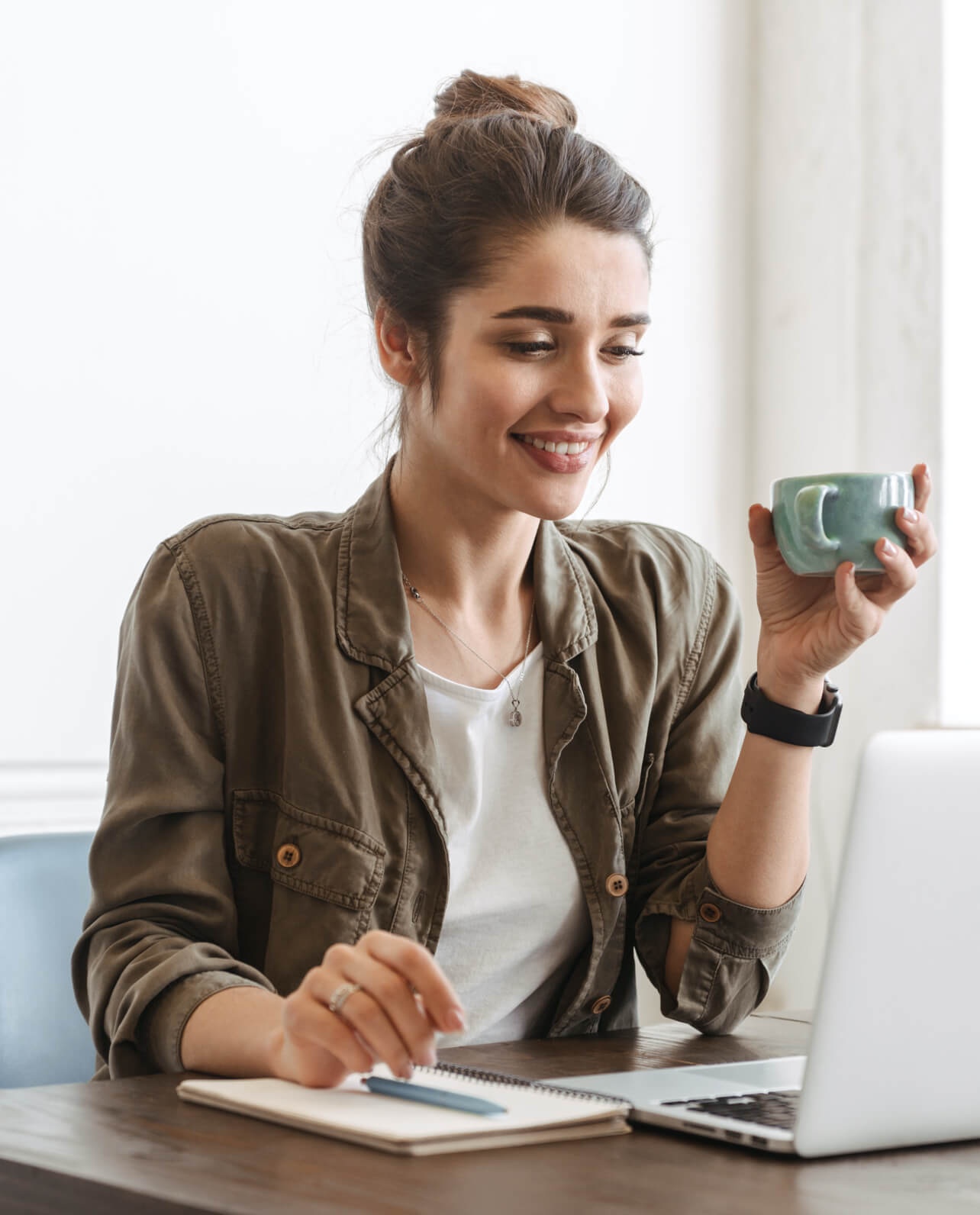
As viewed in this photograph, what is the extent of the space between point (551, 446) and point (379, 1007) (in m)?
0.67

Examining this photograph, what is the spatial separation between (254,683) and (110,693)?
0.64m

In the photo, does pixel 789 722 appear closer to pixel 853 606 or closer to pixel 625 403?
pixel 853 606

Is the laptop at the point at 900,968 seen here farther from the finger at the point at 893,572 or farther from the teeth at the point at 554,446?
the teeth at the point at 554,446

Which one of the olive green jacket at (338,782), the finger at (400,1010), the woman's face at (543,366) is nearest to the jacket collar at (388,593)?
the olive green jacket at (338,782)

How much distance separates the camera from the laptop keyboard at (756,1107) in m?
0.84

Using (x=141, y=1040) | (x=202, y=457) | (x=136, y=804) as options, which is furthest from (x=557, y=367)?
(x=202, y=457)

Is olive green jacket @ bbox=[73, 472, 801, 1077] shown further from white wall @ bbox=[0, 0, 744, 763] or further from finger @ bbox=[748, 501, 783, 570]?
white wall @ bbox=[0, 0, 744, 763]

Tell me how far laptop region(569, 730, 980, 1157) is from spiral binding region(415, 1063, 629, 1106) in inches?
3.4

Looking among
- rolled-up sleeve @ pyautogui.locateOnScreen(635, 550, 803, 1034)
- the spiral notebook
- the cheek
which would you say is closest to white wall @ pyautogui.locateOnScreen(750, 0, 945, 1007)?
rolled-up sleeve @ pyautogui.locateOnScreen(635, 550, 803, 1034)

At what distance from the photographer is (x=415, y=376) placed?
146cm

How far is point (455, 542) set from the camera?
1.49m

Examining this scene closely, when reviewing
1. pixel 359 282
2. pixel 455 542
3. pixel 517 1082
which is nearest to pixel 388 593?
pixel 455 542

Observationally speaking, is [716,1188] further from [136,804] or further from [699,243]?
[699,243]

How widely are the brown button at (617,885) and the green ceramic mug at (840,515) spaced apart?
396 millimetres
